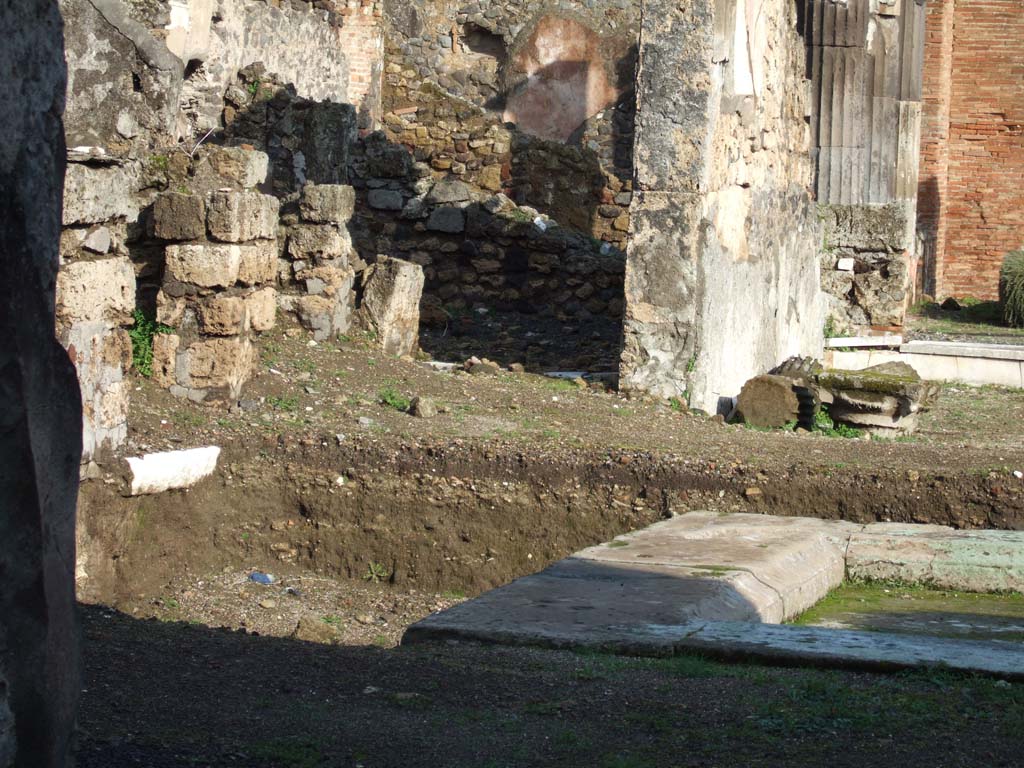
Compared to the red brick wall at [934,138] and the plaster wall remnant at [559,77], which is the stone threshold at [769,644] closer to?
the red brick wall at [934,138]

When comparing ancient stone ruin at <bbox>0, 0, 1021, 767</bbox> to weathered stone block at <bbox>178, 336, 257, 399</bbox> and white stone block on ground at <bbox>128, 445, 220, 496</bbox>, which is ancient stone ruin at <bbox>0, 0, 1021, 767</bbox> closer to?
weathered stone block at <bbox>178, 336, 257, 399</bbox>

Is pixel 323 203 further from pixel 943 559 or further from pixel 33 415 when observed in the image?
pixel 33 415

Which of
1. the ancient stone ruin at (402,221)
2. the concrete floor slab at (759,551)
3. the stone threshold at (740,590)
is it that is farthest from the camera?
the concrete floor slab at (759,551)

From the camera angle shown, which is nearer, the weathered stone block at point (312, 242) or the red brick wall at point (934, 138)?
the weathered stone block at point (312, 242)

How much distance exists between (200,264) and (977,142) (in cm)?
1545

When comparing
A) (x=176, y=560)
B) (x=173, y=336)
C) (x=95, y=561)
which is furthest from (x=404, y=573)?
(x=173, y=336)

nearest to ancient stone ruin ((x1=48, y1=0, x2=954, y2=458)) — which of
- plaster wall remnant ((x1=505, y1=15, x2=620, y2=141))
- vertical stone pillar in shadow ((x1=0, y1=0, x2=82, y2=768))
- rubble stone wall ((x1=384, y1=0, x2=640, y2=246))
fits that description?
rubble stone wall ((x1=384, y1=0, x2=640, y2=246))

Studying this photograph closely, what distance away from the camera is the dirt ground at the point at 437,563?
3055 mm

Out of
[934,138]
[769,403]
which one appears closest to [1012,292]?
[934,138]

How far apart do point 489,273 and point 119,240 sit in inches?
255

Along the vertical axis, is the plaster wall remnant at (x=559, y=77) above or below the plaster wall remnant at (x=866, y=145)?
above

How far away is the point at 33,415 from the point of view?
210 cm

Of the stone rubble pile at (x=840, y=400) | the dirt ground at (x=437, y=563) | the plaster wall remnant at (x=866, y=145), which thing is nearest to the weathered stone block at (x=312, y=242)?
the dirt ground at (x=437, y=563)

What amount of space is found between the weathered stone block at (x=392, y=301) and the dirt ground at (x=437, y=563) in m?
0.31
